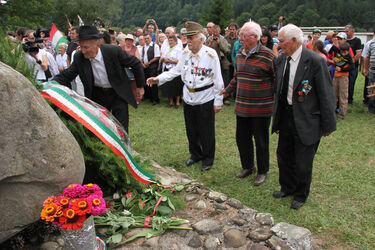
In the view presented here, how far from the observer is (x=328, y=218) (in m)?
3.82

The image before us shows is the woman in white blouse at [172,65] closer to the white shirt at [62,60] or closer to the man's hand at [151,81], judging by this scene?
the white shirt at [62,60]

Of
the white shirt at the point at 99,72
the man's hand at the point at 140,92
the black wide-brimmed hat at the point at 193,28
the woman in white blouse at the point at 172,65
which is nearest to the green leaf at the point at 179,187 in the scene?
the man's hand at the point at 140,92

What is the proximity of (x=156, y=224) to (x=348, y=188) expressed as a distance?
9.40ft

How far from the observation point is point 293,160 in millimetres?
4246

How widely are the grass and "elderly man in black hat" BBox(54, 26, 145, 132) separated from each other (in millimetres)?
1465

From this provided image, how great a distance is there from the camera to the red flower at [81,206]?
7.87ft

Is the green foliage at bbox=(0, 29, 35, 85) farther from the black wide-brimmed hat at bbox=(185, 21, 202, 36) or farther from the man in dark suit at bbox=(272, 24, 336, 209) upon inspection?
the man in dark suit at bbox=(272, 24, 336, 209)

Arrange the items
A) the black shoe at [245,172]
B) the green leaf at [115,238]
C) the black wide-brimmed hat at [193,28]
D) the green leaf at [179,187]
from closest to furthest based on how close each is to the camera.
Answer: the green leaf at [115,238] < the green leaf at [179,187] < the black wide-brimmed hat at [193,28] < the black shoe at [245,172]

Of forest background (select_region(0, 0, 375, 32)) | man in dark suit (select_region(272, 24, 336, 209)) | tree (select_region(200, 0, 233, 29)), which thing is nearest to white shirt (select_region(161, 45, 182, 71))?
man in dark suit (select_region(272, 24, 336, 209))

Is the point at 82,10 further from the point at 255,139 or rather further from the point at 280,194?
the point at 280,194

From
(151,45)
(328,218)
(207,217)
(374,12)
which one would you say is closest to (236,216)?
(207,217)

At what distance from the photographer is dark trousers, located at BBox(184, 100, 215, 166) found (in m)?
5.05

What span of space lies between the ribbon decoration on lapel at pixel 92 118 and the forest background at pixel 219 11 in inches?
1231

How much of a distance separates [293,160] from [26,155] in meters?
3.18
